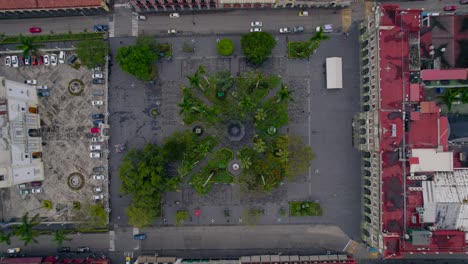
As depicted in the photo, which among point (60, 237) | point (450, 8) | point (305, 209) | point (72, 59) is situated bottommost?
point (60, 237)

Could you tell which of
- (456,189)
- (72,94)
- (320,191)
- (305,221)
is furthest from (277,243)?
(72,94)

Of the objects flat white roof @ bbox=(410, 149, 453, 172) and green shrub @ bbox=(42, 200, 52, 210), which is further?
green shrub @ bbox=(42, 200, 52, 210)

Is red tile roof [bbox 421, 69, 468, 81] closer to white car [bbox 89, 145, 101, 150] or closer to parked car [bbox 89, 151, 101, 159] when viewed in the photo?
white car [bbox 89, 145, 101, 150]

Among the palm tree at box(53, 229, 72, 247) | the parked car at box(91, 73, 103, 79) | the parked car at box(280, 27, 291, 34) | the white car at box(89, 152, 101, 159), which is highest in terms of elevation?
the parked car at box(280, 27, 291, 34)

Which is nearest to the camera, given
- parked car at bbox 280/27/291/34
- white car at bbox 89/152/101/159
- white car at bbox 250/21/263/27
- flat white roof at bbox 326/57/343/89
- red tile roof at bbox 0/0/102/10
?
red tile roof at bbox 0/0/102/10

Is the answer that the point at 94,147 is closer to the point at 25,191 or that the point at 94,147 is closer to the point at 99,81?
the point at 99,81

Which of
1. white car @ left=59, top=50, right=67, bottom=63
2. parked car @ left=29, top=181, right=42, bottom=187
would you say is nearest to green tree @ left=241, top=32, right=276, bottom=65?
white car @ left=59, top=50, right=67, bottom=63

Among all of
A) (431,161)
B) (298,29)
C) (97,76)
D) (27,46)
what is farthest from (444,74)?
(27,46)
